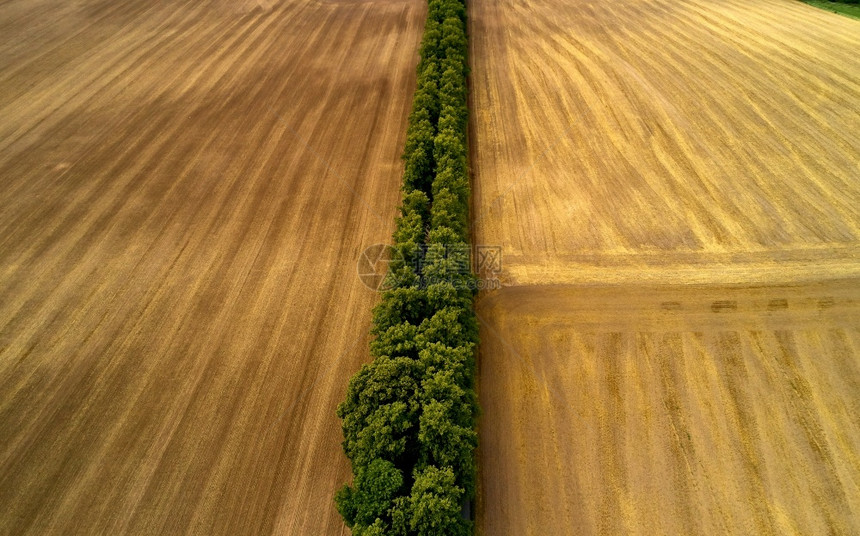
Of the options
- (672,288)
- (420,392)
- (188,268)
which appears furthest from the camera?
(188,268)

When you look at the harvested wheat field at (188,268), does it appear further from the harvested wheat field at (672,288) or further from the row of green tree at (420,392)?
the harvested wheat field at (672,288)

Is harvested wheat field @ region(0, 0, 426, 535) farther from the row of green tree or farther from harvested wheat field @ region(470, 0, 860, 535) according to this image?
harvested wheat field @ region(470, 0, 860, 535)

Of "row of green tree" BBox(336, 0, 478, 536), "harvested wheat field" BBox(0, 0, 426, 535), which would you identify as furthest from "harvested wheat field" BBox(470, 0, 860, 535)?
"harvested wheat field" BBox(0, 0, 426, 535)

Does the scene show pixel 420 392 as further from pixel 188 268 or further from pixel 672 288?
pixel 188 268

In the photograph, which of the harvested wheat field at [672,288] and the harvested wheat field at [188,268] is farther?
the harvested wheat field at [188,268]

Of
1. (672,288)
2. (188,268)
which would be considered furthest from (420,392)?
(188,268)

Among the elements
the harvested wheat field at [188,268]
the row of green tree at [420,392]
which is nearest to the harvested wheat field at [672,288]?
the row of green tree at [420,392]
